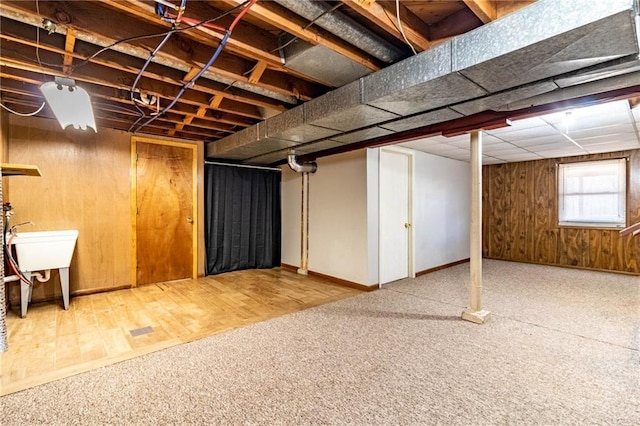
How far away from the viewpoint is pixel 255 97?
2.93 metres

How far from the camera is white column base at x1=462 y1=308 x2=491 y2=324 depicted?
293 cm

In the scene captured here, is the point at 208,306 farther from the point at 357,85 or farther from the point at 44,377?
the point at 357,85

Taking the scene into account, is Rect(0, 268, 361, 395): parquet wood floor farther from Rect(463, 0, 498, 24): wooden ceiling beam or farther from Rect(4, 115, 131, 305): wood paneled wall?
Rect(463, 0, 498, 24): wooden ceiling beam

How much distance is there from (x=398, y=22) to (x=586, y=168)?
19.3 feet

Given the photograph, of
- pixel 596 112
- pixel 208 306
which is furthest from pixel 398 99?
pixel 208 306

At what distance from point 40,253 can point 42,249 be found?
0.05 m

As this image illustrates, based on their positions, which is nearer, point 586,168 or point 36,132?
point 36,132

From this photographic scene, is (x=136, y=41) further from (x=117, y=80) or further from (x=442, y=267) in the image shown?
(x=442, y=267)

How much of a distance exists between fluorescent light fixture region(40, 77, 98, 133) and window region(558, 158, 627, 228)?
24.0 ft

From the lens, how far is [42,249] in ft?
10.1

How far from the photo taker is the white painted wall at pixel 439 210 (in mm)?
5004

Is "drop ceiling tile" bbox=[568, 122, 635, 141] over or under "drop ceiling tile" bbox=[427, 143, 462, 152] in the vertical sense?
under

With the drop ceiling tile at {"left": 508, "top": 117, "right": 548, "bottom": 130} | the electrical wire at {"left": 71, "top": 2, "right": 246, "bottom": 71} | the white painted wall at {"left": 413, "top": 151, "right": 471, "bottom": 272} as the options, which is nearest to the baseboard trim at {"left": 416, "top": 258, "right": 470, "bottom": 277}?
the white painted wall at {"left": 413, "top": 151, "right": 471, "bottom": 272}

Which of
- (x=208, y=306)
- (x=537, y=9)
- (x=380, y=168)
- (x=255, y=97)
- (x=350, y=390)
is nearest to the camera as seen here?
(x=537, y=9)
